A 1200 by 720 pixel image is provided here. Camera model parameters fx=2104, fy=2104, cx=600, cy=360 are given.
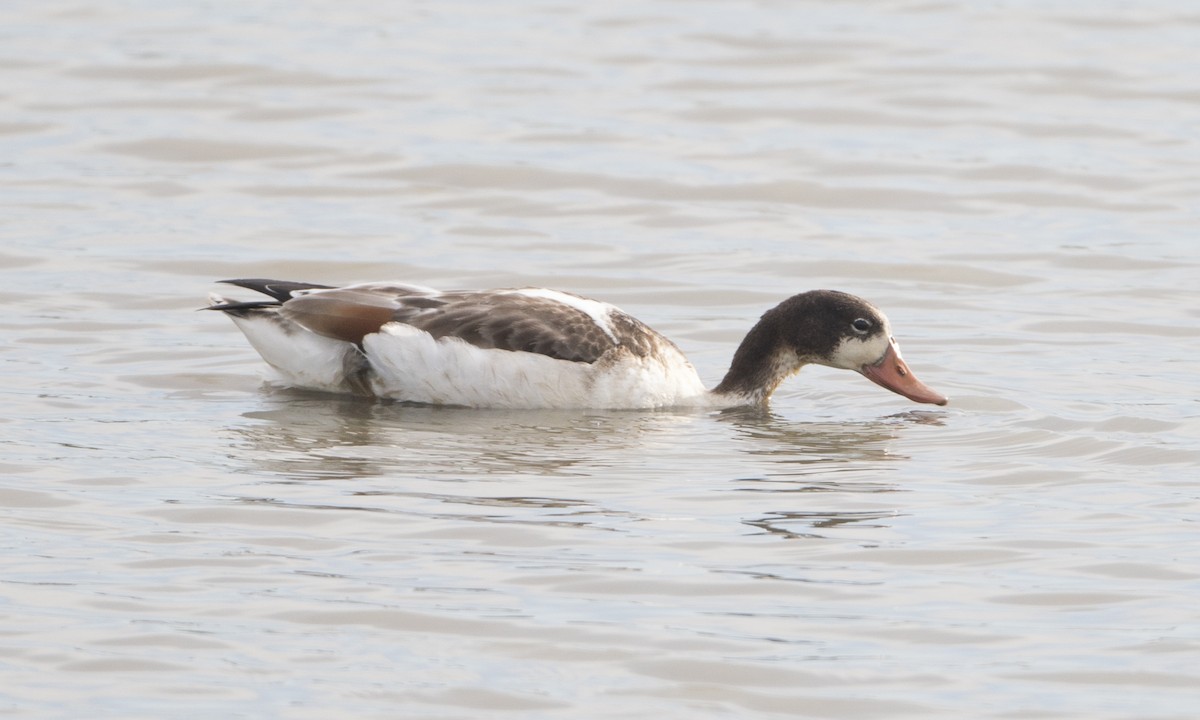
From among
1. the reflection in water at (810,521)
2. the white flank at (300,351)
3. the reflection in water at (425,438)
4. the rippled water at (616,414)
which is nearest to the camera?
the rippled water at (616,414)

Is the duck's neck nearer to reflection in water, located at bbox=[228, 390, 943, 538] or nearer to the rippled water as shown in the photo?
reflection in water, located at bbox=[228, 390, 943, 538]

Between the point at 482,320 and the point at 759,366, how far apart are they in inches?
69.5

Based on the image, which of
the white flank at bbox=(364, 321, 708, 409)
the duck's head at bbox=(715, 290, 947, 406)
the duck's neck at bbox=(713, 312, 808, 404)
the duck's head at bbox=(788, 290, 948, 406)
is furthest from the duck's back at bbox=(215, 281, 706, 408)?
the duck's head at bbox=(788, 290, 948, 406)

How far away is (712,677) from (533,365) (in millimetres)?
4706

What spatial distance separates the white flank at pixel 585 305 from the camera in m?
12.2

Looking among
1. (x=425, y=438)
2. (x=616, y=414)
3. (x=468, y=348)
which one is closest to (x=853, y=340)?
(x=616, y=414)

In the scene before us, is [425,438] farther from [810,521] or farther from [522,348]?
[810,521]

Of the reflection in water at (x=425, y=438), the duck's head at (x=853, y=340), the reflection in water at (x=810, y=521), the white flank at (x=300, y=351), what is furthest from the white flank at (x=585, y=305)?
the reflection in water at (x=810, y=521)

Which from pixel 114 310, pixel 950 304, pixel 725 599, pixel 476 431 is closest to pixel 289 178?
pixel 114 310

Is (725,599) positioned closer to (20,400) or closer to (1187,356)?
(20,400)

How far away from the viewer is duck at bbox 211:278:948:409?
12.1m

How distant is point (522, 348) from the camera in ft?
39.5

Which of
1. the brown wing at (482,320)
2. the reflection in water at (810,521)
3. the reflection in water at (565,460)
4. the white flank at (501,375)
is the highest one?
the brown wing at (482,320)

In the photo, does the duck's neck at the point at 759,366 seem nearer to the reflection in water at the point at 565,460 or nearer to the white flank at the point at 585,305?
the reflection in water at the point at 565,460
